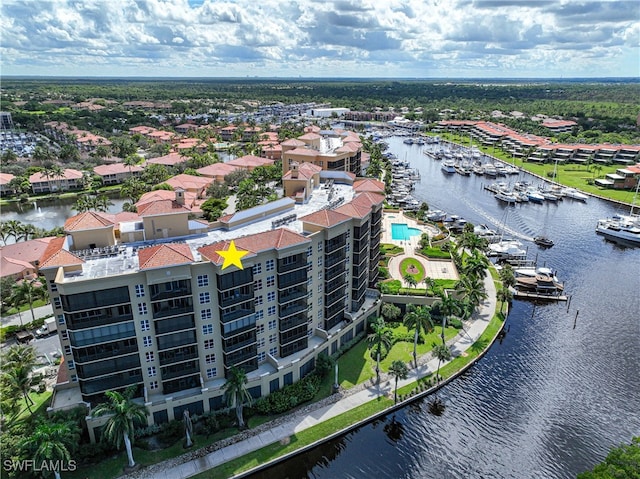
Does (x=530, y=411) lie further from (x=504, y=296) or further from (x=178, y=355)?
(x=178, y=355)

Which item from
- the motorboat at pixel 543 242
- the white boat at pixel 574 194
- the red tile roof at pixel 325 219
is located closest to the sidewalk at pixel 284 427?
the red tile roof at pixel 325 219

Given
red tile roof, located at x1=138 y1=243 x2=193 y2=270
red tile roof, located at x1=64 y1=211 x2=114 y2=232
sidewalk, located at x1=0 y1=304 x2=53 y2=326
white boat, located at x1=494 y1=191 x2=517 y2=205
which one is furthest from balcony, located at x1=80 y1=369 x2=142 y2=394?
white boat, located at x1=494 y1=191 x2=517 y2=205

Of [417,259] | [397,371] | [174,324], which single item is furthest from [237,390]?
[417,259]

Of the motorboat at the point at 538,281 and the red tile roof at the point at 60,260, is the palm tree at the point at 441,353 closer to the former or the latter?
the motorboat at the point at 538,281

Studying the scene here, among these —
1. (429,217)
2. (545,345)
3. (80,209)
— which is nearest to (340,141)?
(429,217)

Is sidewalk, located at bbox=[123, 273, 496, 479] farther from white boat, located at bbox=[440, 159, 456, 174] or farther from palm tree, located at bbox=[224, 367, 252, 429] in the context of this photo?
white boat, located at bbox=[440, 159, 456, 174]

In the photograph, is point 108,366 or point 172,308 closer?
point 108,366
